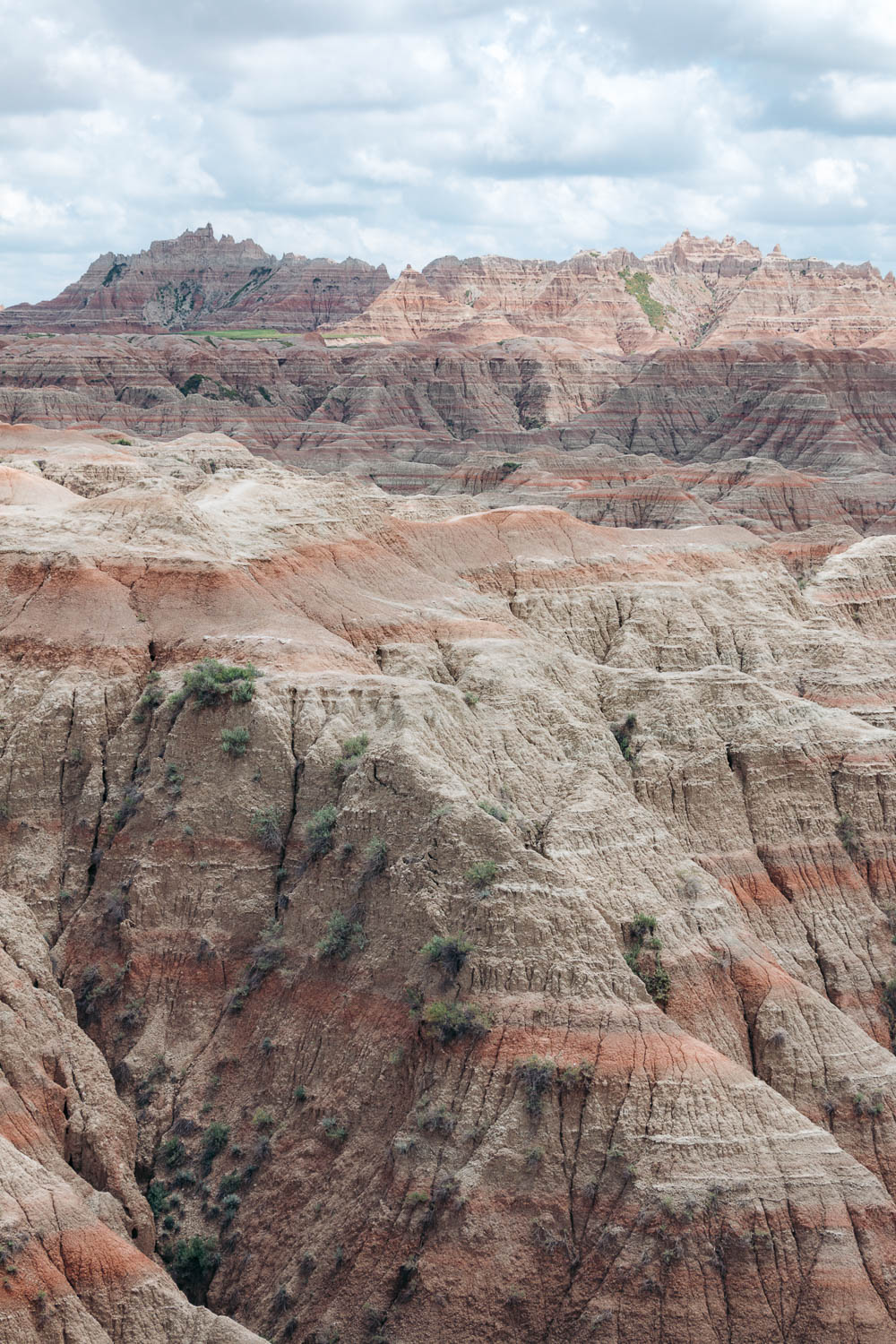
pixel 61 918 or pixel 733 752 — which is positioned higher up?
pixel 733 752

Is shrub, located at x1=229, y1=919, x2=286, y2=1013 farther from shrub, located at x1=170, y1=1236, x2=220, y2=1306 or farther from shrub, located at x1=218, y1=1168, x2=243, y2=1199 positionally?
shrub, located at x1=170, y1=1236, x2=220, y2=1306

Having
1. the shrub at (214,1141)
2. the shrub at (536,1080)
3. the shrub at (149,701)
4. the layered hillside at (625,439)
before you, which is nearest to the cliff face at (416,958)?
the shrub at (536,1080)

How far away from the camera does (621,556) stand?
222 feet

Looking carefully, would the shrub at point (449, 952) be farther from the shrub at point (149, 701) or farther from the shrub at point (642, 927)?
the shrub at point (149, 701)

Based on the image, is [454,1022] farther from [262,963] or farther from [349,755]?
[349,755]

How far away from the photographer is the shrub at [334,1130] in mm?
35094

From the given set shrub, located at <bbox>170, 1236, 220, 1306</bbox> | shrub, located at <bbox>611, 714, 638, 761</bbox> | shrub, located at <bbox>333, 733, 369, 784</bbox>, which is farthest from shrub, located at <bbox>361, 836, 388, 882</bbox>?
shrub, located at <bbox>611, 714, 638, 761</bbox>

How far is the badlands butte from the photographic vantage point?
105ft

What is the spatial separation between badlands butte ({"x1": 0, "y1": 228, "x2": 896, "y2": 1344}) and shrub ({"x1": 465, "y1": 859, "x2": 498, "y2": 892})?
0.08 m

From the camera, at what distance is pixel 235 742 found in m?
42.3

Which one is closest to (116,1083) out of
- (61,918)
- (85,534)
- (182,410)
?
(61,918)

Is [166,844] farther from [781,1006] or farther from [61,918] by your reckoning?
[781,1006]

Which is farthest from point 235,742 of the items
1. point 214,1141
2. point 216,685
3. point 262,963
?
point 214,1141

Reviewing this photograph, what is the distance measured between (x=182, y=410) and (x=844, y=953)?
155 m
